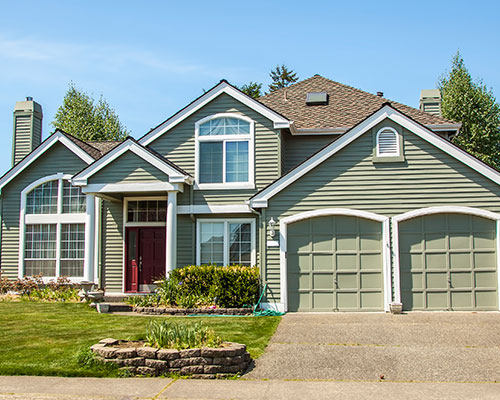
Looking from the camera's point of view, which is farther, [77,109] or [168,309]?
[77,109]

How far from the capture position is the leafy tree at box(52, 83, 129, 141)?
40.6 m

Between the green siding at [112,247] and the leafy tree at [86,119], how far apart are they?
24640 millimetres

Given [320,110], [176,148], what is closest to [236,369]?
[176,148]

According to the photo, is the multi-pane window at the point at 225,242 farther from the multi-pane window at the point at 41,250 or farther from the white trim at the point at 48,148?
the multi-pane window at the point at 41,250

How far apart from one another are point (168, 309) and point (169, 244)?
2386 mm

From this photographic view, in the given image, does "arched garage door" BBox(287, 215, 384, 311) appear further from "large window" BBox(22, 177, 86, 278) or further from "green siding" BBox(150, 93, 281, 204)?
"large window" BBox(22, 177, 86, 278)

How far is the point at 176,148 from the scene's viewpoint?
16484mm

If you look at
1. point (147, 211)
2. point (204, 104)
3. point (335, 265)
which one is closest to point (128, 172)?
point (147, 211)

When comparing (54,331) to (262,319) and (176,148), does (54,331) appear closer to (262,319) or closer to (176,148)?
(262,319)

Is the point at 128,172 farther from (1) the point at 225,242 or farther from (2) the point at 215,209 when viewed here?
(1) the point at 225,242

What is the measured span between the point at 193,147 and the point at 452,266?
796cm

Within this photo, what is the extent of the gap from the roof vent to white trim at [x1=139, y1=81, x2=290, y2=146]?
3.36 m

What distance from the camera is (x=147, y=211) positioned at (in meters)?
17.0

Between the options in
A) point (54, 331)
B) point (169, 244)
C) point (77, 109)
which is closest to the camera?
point (54, 331)
